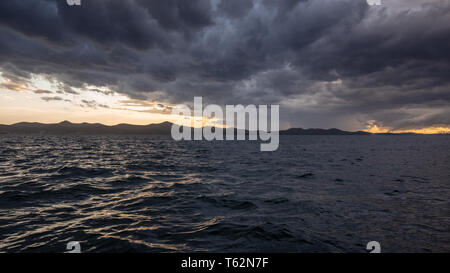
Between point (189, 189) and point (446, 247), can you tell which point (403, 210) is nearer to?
point (446, 247)

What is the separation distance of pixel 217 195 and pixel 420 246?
935 centimetres

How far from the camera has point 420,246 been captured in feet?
23.8

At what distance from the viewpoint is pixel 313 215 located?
10.2 meters

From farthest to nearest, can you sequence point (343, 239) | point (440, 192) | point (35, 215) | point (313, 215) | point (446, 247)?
point (440, 192) < point (313, 215) < point (35, 215) < point (343, 239) < point (446, 247)

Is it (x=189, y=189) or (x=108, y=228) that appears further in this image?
(x=189, y=189)

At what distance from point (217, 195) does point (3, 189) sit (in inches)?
492
